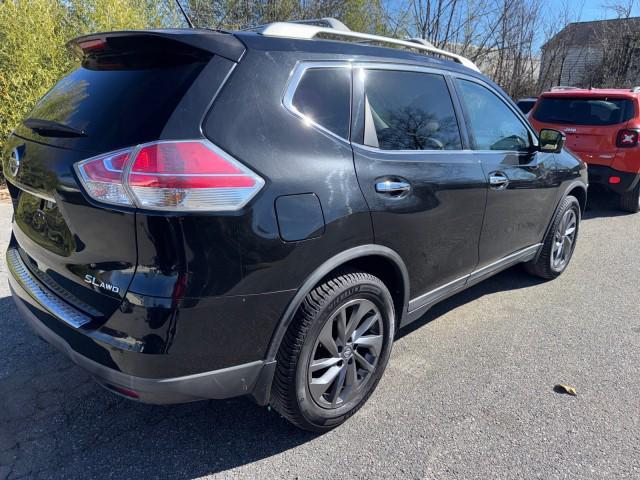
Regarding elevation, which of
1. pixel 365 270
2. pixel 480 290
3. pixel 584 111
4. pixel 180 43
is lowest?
pixel 480 290

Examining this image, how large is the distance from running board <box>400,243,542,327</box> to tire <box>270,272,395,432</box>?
0.28 m

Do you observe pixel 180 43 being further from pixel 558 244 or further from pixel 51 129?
pixel 558 244

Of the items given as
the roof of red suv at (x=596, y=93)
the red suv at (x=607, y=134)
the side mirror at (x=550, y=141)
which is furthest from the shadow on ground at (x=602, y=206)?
the side mirror at (x=550, y=141)

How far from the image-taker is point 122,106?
191 centimetres

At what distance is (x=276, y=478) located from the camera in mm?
2148

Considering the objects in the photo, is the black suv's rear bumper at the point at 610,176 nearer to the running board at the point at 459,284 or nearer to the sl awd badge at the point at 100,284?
the running board at the point at 459,284

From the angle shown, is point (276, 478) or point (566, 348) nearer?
point (276, 478)

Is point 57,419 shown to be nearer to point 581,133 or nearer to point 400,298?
point 400,298

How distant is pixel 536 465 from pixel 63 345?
2187mm

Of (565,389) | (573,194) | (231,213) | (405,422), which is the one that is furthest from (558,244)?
(231,213)

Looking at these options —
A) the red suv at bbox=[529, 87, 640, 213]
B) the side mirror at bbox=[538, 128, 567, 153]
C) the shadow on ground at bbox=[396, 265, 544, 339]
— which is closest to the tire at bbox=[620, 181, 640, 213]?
the red suv at bbox=[529, 87, 640, 213]

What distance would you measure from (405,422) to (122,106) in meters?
2.02

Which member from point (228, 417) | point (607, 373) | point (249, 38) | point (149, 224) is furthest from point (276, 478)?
point (607, 373)

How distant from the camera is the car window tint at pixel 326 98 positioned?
2.14m
